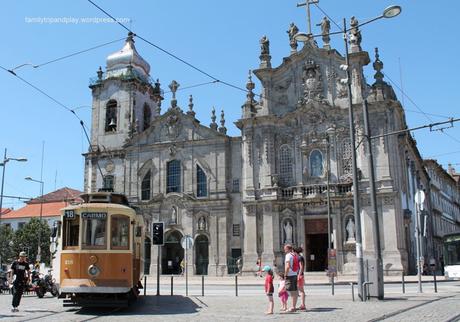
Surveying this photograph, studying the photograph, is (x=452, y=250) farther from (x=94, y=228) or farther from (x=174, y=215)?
(x=94, y=228)

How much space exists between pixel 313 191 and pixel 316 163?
2.45m

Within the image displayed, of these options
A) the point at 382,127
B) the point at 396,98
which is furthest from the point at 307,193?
the point at 396,98

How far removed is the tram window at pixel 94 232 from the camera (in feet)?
50.5

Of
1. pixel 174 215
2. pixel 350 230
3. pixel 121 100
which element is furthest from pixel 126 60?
pixel 350 230

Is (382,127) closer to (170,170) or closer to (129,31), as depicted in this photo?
(170,170)

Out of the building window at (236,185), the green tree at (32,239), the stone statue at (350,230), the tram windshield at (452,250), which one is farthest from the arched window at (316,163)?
the green tree at (32,239)

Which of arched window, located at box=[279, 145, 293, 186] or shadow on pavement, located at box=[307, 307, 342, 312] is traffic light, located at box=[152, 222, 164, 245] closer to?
shadow on pavement, located at box=[307, 307, 342, 312]

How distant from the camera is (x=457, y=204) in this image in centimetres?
Result: 8825

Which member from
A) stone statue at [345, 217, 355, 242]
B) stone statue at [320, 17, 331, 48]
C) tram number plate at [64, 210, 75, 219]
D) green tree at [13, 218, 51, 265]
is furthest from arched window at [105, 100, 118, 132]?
tram number plate at [64, 210, 75, 219]

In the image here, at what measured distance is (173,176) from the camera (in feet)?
154

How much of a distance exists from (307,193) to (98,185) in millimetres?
20840

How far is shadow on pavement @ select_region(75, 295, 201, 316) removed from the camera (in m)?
15.1

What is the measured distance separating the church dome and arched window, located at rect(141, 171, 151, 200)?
12041mm

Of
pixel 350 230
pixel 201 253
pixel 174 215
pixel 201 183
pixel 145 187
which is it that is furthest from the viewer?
pixel 145 187
